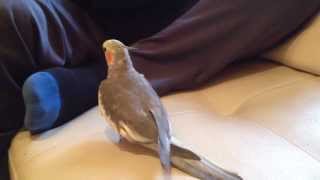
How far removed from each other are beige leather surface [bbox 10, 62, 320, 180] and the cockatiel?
0.02 m

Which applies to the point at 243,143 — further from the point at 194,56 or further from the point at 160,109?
the point at 194,56

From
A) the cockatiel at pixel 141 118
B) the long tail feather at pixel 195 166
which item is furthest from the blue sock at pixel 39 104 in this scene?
the long tail feather at pixel 195 166

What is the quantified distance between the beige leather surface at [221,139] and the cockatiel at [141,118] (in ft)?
0.07

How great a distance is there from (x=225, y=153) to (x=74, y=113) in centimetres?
30

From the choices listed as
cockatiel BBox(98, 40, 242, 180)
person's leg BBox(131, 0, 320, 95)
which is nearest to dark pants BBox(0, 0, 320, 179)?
person's leg BBox(131, 0, 320, 95)

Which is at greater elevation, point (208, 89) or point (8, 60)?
point (8, 60)

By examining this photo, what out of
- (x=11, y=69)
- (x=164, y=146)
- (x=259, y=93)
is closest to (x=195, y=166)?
(x=164, y=146)

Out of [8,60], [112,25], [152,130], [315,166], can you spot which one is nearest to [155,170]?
[152,130]

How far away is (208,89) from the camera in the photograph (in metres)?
0.96

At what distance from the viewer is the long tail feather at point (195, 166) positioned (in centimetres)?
67

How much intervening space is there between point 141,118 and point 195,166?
105mm

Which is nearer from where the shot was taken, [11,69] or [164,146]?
[164,146]

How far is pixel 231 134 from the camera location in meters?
0.78

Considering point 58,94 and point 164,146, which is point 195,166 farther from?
point 58,94
